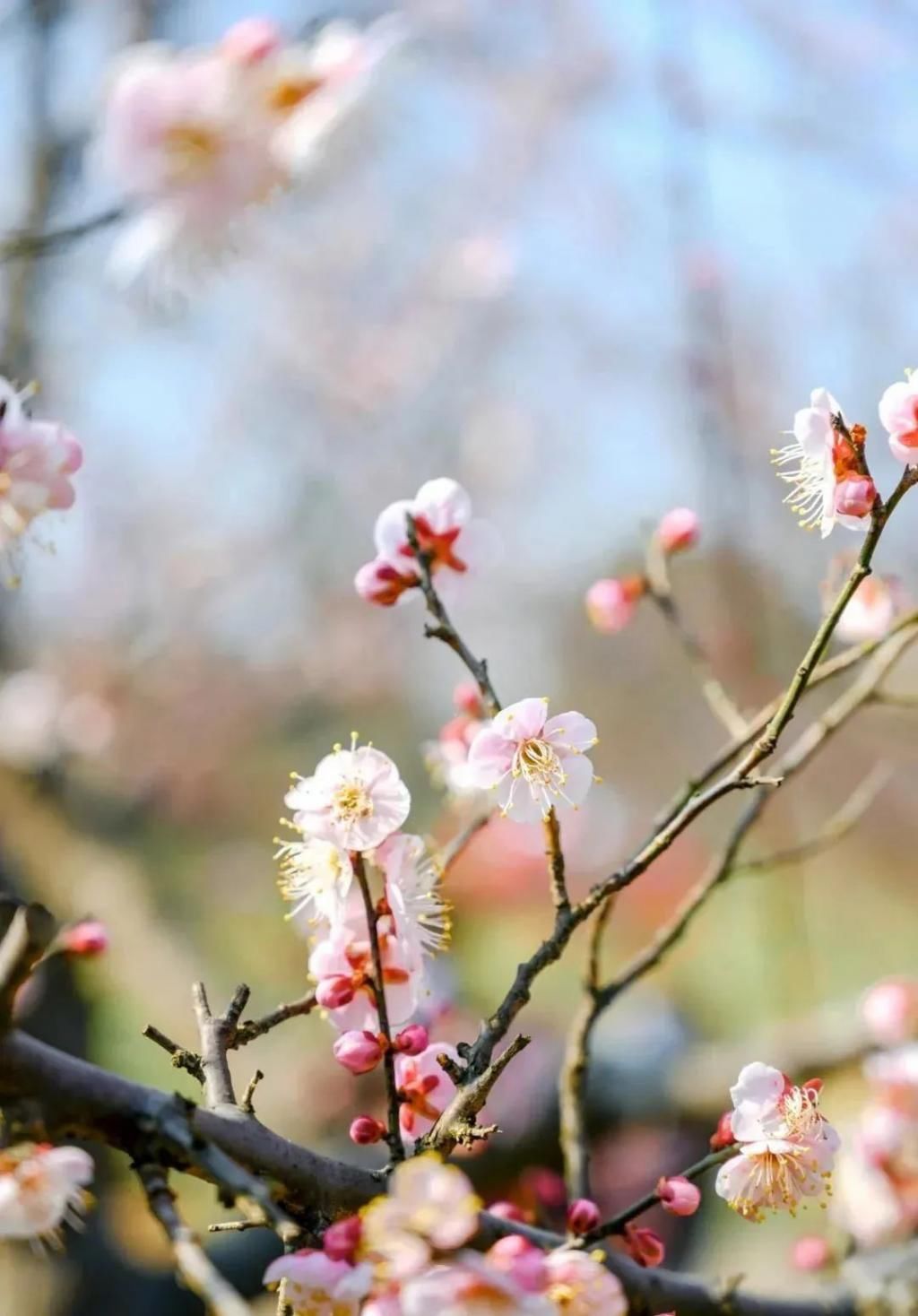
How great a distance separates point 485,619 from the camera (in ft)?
13.4

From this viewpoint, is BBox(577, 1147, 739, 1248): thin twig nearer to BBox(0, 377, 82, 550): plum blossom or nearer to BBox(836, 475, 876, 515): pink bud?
BBox(836, 475, 876, 515): pink bud

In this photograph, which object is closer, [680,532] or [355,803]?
[355,803]

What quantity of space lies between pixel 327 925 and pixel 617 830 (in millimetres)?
2893

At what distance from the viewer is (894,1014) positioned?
41.5 inches

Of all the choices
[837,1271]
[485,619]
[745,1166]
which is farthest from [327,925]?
[485,619]

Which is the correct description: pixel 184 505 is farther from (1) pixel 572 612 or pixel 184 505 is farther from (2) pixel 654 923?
(2) pixel 654 923

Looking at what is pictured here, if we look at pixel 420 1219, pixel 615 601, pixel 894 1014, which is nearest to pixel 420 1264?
pixel 420 1219

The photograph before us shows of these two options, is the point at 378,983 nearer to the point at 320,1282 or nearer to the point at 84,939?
the point at 320,1282

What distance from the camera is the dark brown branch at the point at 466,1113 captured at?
386mm

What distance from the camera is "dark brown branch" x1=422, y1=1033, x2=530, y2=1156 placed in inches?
15.2

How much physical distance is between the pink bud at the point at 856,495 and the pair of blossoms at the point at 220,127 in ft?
1.99

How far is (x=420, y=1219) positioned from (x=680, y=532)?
503 mm

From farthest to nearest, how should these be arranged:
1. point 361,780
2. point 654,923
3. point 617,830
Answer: point 654,923 < point 617,830 < point 361,780

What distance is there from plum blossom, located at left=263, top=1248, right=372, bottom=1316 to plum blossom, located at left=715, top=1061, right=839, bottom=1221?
0.16 meters
